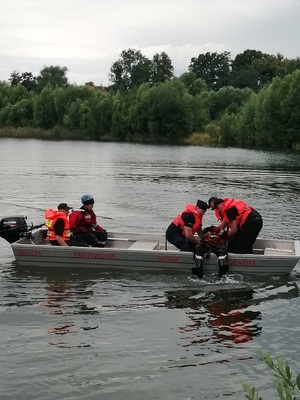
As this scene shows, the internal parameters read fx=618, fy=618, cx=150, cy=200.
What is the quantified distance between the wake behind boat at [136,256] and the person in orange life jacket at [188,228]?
1.02 feet

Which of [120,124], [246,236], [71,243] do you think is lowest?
[71,243]

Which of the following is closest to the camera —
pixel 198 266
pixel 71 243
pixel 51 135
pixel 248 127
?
pixel 198 266

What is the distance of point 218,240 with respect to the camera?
14531 millimetres

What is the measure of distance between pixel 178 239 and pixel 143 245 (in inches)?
63.3

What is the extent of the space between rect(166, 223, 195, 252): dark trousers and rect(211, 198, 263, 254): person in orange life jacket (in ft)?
3.05

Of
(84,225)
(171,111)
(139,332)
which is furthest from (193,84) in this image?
(139,332)

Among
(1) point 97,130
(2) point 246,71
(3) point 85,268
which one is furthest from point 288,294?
(2) point 246,71

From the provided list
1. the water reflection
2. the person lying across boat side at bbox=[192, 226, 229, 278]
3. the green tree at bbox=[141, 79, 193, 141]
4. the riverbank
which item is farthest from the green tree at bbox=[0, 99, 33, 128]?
the water reflection

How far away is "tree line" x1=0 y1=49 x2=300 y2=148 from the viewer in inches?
3270

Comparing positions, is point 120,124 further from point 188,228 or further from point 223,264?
point 223,264

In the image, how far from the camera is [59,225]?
48.8 ft

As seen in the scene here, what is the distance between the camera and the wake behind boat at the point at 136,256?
14.3 m

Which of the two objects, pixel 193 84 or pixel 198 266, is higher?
pixel 193 84

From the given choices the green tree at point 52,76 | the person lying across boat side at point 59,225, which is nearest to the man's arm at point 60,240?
the person lying across boat side at point 59,225
